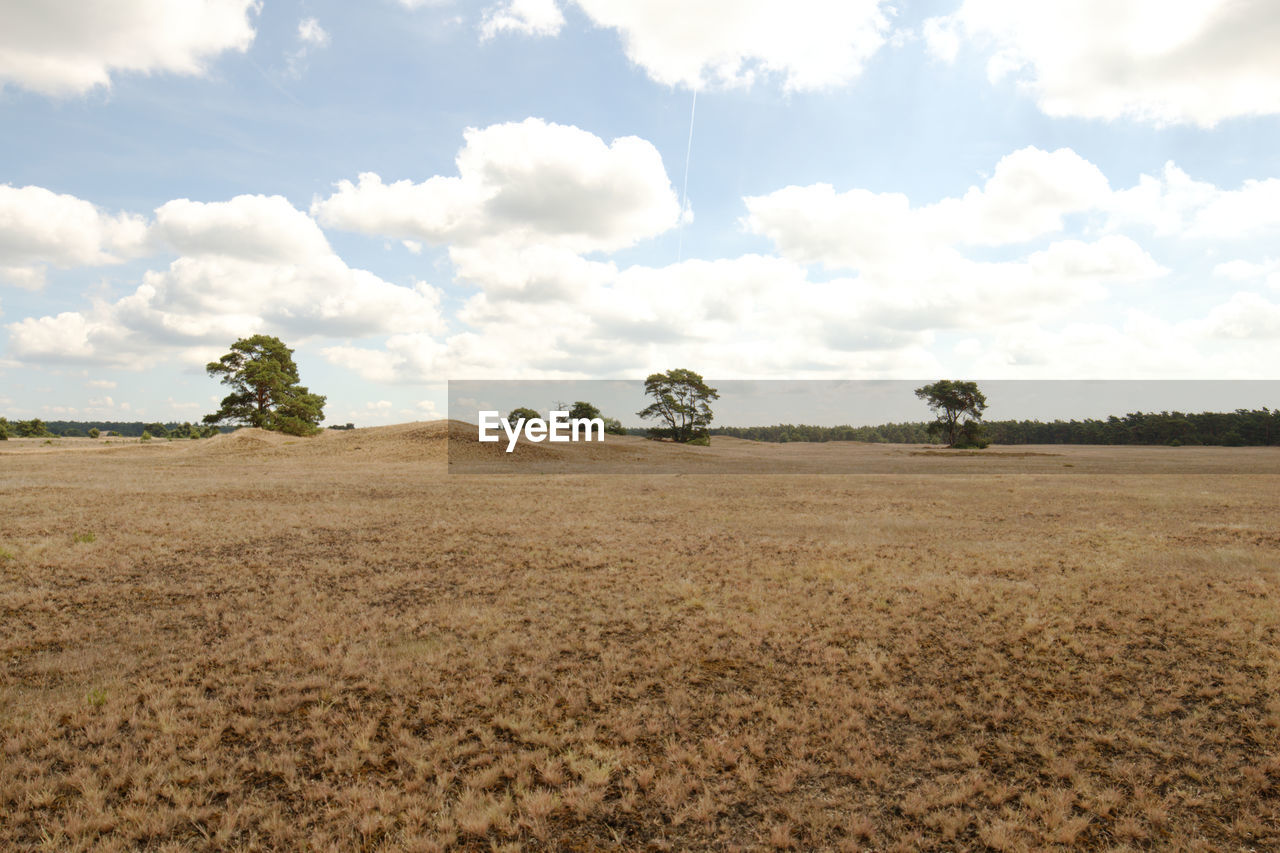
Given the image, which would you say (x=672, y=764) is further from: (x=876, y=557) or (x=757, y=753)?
(x=876, y=557)

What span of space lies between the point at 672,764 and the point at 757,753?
2.77ft

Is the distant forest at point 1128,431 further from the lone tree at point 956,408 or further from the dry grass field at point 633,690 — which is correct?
the dry grass field at point 633,690

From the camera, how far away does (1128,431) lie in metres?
105

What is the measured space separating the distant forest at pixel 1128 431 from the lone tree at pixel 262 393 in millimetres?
44600

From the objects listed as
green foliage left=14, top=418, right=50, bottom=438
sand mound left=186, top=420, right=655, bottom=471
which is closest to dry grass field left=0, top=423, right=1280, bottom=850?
sand mound left=186, top=420, right=655, bottom=471

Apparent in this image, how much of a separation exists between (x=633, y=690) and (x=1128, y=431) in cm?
12865

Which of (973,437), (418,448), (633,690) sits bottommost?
(633,690)

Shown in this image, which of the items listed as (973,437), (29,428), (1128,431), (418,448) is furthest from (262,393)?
(1128,431)

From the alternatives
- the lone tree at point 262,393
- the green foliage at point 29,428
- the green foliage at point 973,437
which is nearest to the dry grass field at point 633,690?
the lone tree at point 262,393

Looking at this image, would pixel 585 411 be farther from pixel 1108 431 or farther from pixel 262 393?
pixel 1108 431

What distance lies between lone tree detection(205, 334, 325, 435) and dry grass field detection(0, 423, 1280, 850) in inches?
1881

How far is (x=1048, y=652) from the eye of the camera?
8.49m

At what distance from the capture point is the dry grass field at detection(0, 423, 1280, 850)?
502 centimetres

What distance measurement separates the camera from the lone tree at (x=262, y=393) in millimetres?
59906
